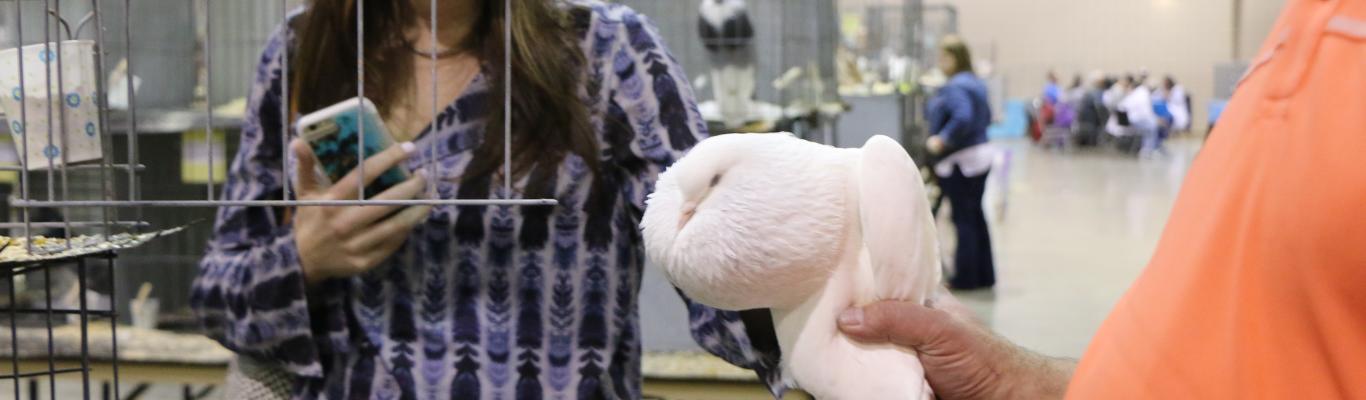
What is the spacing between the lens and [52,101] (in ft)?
3.03

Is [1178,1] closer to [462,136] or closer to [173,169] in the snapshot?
[173,169]

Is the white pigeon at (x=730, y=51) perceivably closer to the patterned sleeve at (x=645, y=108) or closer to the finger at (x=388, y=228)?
the patterned sleeve at (x=645, y=108)

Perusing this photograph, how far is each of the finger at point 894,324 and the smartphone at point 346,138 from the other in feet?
1.41

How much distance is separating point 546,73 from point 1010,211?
7959mm

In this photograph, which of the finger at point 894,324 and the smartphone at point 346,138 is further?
the smartphone at point 346,138

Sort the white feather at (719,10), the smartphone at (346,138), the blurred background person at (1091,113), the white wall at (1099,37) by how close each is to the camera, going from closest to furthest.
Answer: the smartphone at (346,138) < the white feather at (719,10) < the blurred background person at (1091,113) < the white wall at (1099,37)

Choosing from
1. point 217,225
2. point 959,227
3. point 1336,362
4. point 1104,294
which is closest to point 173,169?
point 217,225

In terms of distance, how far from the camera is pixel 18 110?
929mm

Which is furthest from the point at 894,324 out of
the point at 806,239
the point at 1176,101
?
the point at 1176,101

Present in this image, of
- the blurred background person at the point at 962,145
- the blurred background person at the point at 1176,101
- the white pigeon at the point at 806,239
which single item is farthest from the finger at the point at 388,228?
the blurred background person at the point at 1176,101

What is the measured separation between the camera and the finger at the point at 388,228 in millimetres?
1069

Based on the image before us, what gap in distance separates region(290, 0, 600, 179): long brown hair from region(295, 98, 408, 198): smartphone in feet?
0.31

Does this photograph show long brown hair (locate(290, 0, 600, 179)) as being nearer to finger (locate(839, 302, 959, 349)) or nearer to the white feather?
finger (locate(839, 302, 959, 349))

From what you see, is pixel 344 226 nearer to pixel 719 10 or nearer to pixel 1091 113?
pixel 719 10
